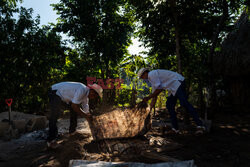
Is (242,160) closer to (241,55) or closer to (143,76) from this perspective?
(143,76)

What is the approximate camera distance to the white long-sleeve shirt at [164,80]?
3.45 meters

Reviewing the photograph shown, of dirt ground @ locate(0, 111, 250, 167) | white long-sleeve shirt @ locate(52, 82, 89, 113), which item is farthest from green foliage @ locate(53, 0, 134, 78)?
dirt ground @ locate(0, 111, 250, 167)

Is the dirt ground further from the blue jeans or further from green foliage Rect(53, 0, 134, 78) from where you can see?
green foliage Rect(53, 0, 134, 78)

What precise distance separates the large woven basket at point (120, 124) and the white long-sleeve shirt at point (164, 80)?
0.53 meters

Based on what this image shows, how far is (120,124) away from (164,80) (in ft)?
3.85

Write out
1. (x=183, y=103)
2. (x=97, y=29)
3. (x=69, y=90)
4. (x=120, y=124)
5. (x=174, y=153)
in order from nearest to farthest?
(x=174, y=153) < (x=69, y=90) < (x=120, y=124) < (x=183, y=103) < (x=97, y=29)

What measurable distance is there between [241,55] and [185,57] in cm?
221

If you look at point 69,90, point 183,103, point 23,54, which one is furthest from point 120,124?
point 23,54

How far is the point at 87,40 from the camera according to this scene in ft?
26.0

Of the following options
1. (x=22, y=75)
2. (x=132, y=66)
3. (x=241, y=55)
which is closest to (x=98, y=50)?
(x=132, y=66)

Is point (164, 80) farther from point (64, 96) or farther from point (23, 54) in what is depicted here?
point (23, 54)

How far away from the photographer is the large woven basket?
315 centimetres

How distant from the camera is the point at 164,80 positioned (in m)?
3.53

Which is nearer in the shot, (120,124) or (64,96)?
(64,96)
